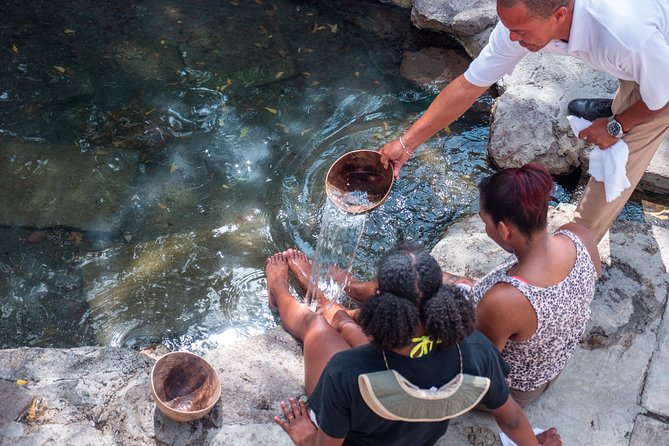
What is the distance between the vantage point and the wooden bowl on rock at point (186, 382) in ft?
10.2

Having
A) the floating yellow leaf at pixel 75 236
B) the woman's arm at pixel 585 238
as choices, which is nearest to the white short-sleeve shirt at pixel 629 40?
the woman's arm at pixel 585 238

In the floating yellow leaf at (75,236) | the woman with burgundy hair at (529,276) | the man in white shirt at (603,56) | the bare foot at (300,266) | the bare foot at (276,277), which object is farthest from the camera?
the floating yellow leaf at (75,236)

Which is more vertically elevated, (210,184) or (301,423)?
(301,423)

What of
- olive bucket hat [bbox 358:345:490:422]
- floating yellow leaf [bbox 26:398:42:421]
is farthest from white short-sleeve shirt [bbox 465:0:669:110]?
floating yellow leaf [bbox 26:398:42:421]

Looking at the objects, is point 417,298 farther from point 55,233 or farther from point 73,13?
point 73,13

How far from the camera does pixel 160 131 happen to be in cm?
532

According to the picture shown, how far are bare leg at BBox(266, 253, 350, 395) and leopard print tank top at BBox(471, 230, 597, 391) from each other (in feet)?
2.56

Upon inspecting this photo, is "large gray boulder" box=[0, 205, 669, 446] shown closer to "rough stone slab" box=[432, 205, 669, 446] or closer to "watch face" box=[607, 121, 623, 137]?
"rough stone slab" box=[432, 205, 669, 446]

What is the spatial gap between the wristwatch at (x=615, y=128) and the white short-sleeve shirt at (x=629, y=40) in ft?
0.75

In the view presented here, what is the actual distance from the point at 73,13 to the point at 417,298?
5574mm

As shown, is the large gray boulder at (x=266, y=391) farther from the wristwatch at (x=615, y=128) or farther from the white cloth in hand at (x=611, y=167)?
the wristwatch at (x=615, y=128)

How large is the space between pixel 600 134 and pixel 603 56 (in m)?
0.49

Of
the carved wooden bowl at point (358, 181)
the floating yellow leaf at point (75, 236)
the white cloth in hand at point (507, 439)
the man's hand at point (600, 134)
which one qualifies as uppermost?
the man's hand at point (600, 134)

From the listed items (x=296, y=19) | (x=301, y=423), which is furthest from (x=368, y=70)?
(x=301, y=423)
